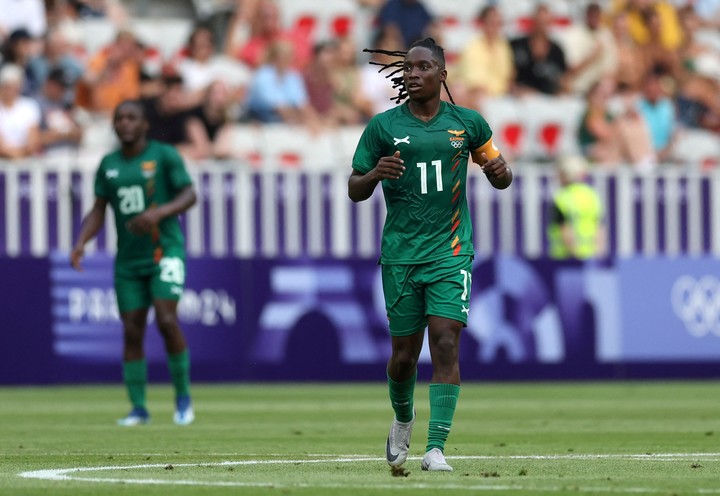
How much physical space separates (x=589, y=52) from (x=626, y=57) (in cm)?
54

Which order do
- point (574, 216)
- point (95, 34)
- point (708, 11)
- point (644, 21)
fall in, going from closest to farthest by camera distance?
point (574, 216) < point (95, 34) < point (644, 21) < point (708, 11)

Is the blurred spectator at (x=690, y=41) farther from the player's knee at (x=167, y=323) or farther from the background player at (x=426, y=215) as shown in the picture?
the background player at (x=426, y=215)

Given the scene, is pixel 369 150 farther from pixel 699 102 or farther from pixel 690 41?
pixel 690 41

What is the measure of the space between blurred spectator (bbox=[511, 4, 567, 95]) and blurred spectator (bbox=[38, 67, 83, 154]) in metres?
6.26

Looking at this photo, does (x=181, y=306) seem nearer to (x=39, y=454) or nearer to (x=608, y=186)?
(x=608, y=186)

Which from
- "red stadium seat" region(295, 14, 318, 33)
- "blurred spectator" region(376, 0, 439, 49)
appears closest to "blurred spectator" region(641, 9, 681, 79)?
"blurred spectator" region(376, 0, 439, 49)

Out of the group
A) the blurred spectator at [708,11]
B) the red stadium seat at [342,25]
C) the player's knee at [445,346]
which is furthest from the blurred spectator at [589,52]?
Result: the player's knee at [445,346]

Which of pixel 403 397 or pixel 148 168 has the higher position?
pixel 148 168

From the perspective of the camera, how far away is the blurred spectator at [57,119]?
773 inches

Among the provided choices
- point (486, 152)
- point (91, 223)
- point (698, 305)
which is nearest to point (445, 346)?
point (486, 152)

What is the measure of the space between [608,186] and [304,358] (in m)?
4.18

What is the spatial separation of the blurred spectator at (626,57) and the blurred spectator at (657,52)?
12cm

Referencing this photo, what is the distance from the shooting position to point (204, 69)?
70.6 ft

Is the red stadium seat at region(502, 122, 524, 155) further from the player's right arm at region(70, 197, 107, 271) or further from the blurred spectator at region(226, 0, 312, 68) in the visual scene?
the player's right arm at region(70, 197, 107, 271)
